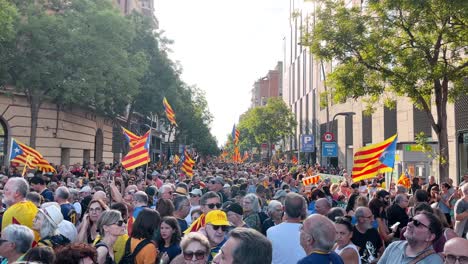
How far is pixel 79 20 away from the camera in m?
27.0

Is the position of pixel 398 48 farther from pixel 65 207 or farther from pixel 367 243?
pixel 65 207

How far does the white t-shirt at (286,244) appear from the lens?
16.9 feet

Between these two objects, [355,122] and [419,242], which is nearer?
[419,242]

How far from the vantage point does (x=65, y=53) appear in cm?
2508

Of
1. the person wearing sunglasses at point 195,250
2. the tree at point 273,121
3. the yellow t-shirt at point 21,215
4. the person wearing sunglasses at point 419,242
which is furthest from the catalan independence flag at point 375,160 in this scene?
the tree at point 273,121

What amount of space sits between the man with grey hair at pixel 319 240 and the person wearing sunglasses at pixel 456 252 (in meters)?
0.86

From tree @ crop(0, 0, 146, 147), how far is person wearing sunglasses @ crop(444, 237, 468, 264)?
2358 centimetres

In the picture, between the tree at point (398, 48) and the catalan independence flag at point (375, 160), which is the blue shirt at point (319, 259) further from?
the tree at point (398, 48)

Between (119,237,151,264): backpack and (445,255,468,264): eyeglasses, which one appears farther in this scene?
(119,237,151,264): backpack

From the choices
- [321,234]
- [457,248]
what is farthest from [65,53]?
[457,248]

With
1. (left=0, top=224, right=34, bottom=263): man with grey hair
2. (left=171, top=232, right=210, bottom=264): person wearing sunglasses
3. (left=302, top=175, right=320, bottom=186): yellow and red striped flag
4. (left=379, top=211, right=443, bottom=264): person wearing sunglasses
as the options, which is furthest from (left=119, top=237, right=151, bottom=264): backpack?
(left=302, top=175, right=320, bottom=186): yellow and red striped flag

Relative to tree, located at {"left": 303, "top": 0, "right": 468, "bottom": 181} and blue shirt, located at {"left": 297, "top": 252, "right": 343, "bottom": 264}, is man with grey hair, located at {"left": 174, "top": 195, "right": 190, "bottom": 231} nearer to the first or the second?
blue shirt, located at {"left": 297, "top": 252, "right": 343, "bottom": 264}

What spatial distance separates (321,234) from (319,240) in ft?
0.17

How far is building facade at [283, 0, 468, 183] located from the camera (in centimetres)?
2466
